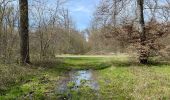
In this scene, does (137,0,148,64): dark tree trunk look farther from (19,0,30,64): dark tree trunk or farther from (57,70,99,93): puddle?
(19,0,30,64): dark tree trunk

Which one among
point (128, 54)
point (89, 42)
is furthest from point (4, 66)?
point (89, 42)

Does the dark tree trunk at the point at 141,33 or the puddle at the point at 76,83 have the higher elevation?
the dark tree trunk at the point at 141,33

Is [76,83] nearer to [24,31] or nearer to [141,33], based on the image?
[24,31]

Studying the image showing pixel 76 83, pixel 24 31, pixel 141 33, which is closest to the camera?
pixel 76 83

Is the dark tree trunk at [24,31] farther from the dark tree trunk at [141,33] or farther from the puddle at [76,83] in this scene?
the dark tree trunk at [141,33]

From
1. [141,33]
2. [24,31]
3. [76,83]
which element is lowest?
[76,83]

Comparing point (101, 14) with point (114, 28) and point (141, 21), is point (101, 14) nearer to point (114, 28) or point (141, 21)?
point (114, 28)

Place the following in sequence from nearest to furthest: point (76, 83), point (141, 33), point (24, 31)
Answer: point (76, 83) → point (24, 31) → point (141, 33)

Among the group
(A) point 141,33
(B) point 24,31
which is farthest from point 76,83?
(A) point 141,33

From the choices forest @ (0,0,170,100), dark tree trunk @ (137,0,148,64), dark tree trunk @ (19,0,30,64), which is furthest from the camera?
dark tree trunk @ (137,0,148,64)

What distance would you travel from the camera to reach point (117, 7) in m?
28.0

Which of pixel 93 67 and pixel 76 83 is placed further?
pixel 93 67

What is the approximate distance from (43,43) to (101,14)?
8.33 metres

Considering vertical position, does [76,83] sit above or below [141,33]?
below
